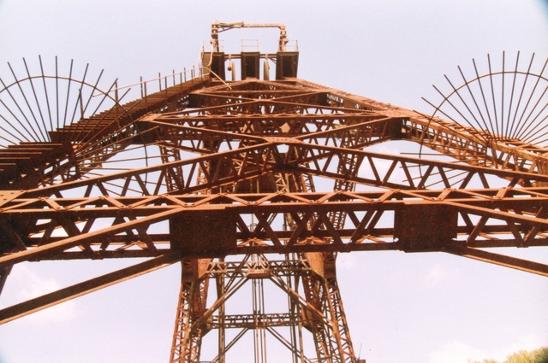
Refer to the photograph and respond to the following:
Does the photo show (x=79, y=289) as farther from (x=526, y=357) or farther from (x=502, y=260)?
(x=526, y=357)

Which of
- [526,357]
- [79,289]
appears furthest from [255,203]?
[526,357]

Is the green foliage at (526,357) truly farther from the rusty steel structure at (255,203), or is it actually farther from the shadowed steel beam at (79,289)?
the shadowed steel beam at (79,289)

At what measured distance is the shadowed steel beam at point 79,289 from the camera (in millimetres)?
5560

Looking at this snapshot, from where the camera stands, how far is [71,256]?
686cm

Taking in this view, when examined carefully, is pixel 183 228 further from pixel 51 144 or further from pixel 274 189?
pixel 274 189

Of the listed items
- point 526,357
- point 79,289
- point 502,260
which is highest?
point 502,260

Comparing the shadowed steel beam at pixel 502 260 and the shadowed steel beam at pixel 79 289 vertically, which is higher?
the shadowed steel beam at pixel 502 260

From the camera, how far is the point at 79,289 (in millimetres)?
5934

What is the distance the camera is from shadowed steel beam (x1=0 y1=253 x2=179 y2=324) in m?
5.56

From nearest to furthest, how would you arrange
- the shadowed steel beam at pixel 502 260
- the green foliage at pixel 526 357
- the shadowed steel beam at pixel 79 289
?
the shadowed steel beam at pixel 79 289 → the shadowed steel beam at pixel 502 260 → the green foliage at pixel 526 357

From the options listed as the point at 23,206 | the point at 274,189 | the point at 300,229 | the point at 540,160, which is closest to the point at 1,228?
the point at 23,206

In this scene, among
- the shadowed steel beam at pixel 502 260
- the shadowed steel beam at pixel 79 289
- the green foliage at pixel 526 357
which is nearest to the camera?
the shadowed steel beam at pixel 79 289

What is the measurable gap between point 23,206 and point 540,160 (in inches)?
321

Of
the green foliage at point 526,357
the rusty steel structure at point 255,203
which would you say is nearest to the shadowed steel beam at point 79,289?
the rusty steel structure at point 255,203
